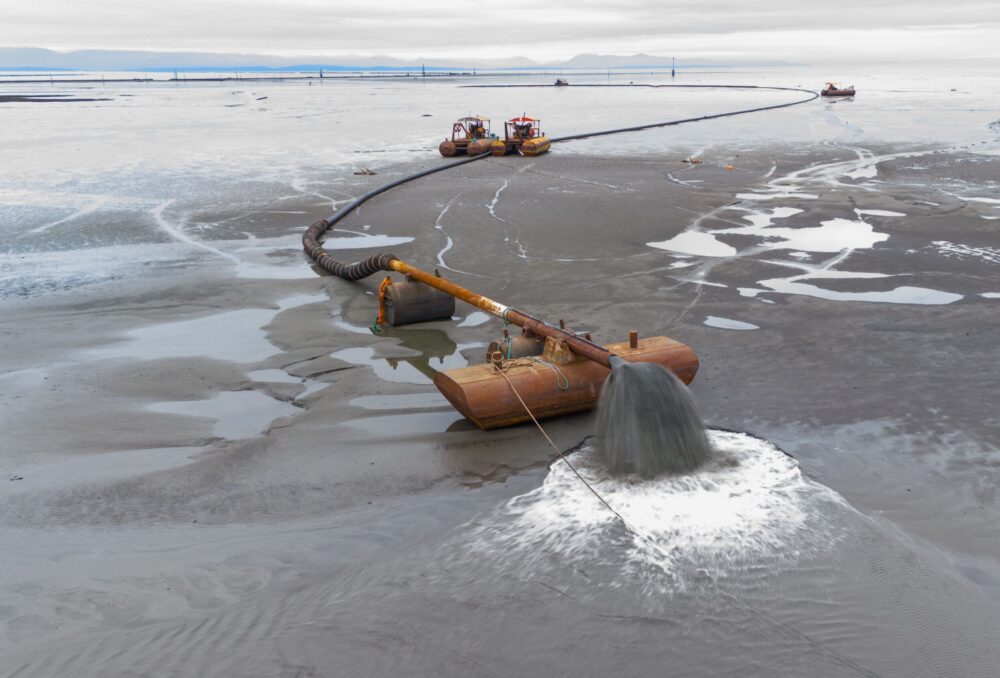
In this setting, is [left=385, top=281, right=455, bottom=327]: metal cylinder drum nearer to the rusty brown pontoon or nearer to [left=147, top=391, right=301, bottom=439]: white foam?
the rusty brown pontoon

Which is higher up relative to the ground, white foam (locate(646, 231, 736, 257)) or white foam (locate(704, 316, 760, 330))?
white foam (locate(646, 231, 736, 257))

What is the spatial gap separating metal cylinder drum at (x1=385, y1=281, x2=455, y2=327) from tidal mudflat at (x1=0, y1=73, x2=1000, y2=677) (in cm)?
34

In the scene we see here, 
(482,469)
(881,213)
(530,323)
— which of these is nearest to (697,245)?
(881,213)

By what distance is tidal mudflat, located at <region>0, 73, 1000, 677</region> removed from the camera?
4.54 meters

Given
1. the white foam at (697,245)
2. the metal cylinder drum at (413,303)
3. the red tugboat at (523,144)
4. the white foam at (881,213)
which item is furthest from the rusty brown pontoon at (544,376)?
the red tugboat at (523,144)

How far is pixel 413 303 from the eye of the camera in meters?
10.0

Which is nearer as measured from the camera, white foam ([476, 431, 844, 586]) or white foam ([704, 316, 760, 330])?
white foam ([476, 431, 844, 586])

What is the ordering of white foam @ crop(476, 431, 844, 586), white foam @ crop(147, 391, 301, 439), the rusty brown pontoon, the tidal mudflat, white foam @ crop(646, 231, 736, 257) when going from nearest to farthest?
1. the tidal mudflat
2. white foam @ crop(476, 431, 844, 586)
3. the rusty brown pontoon
4. white foam @ crop(147, 391, 301, 439)
5. white foam @ crop(646, 231, 736, 257)

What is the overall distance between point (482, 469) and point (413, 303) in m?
3.94

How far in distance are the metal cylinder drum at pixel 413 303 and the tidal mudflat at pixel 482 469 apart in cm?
34

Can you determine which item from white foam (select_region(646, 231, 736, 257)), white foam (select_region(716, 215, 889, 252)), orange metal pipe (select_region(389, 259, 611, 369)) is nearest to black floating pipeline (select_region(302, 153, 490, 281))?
orange metal pipe (select_region(389, 259, 611, 369))

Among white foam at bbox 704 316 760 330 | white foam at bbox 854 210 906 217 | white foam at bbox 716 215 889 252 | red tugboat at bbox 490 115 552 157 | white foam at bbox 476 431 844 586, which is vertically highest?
red tugboat at bbox 490 115 552 157

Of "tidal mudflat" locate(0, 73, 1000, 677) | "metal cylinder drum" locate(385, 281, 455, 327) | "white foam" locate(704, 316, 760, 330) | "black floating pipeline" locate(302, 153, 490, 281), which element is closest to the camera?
"tidal mudflat" locate(0, 73, 1000, 677)

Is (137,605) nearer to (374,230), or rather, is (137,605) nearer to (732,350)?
(732,350)
